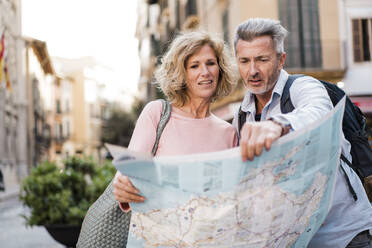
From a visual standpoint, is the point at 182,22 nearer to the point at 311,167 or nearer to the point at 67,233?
the point at 67,233

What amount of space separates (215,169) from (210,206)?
0.33ft

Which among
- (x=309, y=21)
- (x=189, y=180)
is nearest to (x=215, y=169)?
(x=189, y=180)

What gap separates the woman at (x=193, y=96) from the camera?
170cm

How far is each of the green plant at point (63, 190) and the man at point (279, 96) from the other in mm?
3366

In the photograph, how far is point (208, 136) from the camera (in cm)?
181

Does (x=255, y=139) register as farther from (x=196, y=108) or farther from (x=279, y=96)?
(x=196, y=108)

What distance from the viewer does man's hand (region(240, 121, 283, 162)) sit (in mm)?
1110

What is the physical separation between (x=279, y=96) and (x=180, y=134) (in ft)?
1.24

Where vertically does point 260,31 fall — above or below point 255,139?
above

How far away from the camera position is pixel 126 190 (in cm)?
128

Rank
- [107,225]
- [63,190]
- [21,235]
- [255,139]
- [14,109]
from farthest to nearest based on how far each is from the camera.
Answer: [14,109] → [21,235] → [63,190] → [107,225] → [255,139]

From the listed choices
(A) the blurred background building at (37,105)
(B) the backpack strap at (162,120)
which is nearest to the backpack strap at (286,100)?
(B) the backpack strap at (162,120)

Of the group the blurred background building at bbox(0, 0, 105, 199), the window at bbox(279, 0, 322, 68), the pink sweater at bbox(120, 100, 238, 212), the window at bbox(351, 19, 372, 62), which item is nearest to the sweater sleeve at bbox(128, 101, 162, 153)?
the pink sweater at bbox(120, 100, 238, 212)

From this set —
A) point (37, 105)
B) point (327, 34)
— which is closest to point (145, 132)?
point (327, 34)
